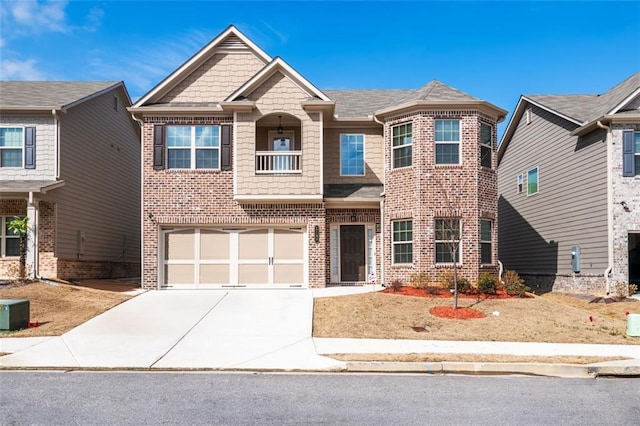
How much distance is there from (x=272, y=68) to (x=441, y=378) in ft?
43.8

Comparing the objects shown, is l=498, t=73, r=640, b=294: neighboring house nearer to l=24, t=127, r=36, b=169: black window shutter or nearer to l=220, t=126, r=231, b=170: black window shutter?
l=220, t=126, r=231, b=170: black window shutter

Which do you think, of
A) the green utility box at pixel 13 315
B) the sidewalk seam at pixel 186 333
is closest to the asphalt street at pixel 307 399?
the sidewalk seam at pixel 186 333

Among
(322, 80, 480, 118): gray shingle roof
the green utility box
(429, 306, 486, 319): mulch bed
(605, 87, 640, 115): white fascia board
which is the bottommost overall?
(429, 306, 486, 319): mulch bed

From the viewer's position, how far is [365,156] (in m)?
22.1

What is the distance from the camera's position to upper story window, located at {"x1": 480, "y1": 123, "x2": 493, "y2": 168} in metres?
20.5

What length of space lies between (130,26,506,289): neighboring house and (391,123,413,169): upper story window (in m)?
0.04

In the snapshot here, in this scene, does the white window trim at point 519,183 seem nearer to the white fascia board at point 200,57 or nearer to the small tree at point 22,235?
the white fascia board at point 200,57

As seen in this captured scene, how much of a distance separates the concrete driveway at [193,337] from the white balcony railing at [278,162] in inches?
170

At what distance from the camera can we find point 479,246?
1988 cm

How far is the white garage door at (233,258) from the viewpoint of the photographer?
20.6m

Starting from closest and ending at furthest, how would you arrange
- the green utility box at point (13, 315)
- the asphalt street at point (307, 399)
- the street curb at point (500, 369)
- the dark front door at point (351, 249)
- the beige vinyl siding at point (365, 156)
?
the asphalt street at point (307, 399) → the street curb at point (500, 369) → the green utility box at point (13, 315) → the dark front door at point (351, 249) → the beige vinyl siding at point (365, 156)

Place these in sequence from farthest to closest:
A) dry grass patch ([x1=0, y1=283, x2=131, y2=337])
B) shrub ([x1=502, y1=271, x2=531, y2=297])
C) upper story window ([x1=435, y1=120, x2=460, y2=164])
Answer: upper story window ([x1=435, y1=120, x2=460, y2=164]) < shrub ([x1=502, y1=271, x2=531, y2=297]) < dry grass patch ([x1=0, y1=283, x2=131, y2=337])

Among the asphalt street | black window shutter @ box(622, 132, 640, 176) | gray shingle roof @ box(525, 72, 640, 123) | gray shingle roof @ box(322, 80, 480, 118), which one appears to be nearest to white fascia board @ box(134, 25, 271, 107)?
gray shingle roof @ box(322, 80, 480, 118)

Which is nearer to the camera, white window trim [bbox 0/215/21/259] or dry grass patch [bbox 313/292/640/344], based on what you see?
dry grass patch [bbox 313/292/640/344]
